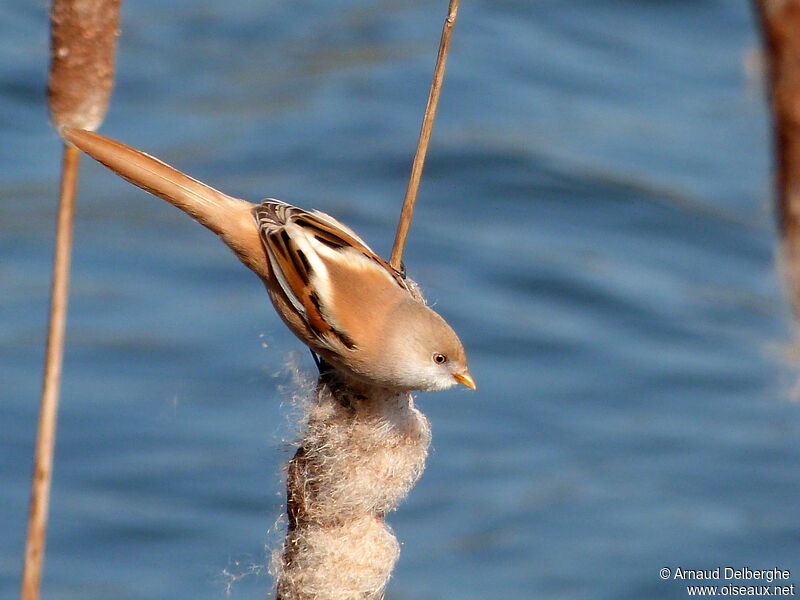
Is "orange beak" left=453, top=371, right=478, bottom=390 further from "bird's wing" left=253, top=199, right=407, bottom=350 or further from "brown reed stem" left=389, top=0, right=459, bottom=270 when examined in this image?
"brown reed stem" left=389, top=0, right=459, bottom=270

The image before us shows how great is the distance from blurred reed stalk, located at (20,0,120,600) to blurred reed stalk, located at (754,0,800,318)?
1214 millimetres

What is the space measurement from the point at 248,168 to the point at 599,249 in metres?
2.98

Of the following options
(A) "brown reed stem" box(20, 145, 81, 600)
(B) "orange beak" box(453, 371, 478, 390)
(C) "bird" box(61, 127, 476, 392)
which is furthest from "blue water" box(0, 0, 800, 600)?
(A) "brown reed stem" box(20, 145, 81, 600)

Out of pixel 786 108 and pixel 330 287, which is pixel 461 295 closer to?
pixel 330 287

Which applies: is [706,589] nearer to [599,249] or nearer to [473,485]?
[473,485]

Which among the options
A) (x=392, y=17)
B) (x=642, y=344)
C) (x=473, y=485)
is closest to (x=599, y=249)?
(x=642, y=344)

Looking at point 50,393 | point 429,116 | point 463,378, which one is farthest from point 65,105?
point 463,378

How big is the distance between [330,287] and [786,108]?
2.33 meters

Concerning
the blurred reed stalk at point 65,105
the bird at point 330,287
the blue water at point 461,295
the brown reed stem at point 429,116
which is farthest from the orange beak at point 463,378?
the blue water at point 461,295

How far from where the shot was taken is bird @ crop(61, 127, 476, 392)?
3357 mm

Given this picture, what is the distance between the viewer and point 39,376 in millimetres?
8469

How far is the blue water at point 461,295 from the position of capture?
26.0ft

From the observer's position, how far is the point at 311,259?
365cm

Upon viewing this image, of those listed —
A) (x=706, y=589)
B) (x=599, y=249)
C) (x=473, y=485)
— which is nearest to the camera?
(x=706, y=589)
